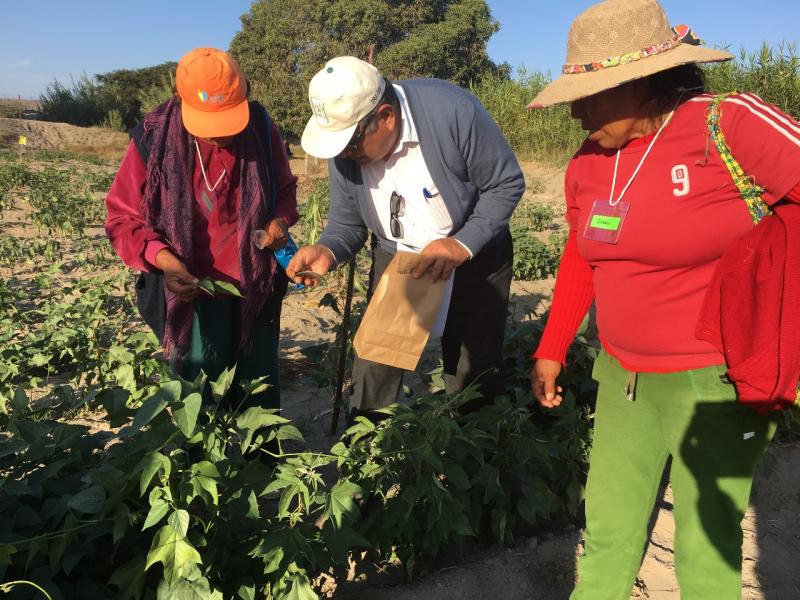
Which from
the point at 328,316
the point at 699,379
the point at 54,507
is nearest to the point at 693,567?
the point at 699,379

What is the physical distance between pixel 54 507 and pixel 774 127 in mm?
1787

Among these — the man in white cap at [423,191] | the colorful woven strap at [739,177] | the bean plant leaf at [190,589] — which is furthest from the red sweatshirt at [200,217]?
the colorful woven strap at [739,177]

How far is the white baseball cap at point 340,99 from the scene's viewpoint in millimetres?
1868

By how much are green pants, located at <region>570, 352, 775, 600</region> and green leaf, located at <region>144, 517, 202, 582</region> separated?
103 cm

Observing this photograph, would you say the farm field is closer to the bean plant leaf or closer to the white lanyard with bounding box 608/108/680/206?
the bean plant leaf

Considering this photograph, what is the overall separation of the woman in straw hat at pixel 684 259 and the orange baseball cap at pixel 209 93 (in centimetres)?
102

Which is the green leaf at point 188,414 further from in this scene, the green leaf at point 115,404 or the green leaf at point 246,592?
the green leaf at point 246,592

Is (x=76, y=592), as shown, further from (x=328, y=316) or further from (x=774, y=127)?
(x=328, y=316)

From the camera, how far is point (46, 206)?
9070 mm

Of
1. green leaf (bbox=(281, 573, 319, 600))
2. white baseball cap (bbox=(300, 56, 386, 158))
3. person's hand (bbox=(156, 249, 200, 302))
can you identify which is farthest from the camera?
person's hand (bbox=(156, 249, 200, 302))

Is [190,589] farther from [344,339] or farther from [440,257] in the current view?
[344,339]

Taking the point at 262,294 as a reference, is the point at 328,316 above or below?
below

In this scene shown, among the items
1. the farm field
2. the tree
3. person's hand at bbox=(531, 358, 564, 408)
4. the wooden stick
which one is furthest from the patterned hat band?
the tree

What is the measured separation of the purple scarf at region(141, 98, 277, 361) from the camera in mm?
2166
